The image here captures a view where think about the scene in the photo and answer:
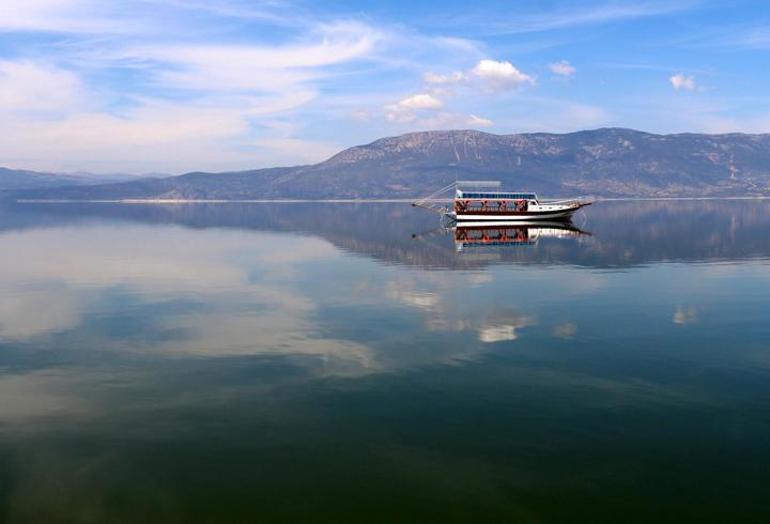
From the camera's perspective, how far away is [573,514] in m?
20.0

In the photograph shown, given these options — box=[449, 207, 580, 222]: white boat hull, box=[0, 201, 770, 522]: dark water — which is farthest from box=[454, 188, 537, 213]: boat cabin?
box=[0, 201, 770, 522]: dark water

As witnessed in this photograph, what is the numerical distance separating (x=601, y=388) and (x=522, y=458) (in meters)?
9.58

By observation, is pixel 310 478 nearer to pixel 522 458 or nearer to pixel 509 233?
pixel 522 458

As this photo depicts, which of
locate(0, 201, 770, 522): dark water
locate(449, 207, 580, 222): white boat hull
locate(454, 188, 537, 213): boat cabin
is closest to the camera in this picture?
locate(0, 201, 770, 522): dark water

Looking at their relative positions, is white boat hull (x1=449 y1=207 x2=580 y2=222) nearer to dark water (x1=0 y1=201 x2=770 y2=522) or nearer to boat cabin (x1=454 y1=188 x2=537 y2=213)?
boat cabin (x1=454 y1=188 x2=537 y2=213)

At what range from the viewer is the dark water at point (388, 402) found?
21.2 metres

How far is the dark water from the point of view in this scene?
21172 mm

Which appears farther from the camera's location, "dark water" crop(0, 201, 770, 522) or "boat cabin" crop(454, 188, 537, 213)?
"boat cabin" crop(454, 188, 537, 213)

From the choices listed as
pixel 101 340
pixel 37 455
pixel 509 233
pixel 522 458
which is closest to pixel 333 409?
pixel 522 458

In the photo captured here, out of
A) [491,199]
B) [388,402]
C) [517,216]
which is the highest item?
[491,199]

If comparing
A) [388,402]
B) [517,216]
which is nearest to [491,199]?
[517,216]

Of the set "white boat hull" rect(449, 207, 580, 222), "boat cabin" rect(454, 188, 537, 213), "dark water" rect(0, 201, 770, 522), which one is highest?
"boat cabin" rect(454, 188, 537, 213)

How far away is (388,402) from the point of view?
29906 millimetres

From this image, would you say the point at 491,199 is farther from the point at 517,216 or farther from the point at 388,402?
the point at 388,402
